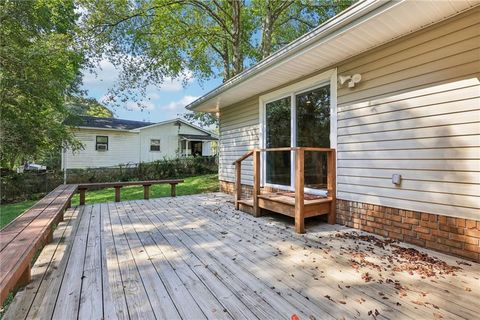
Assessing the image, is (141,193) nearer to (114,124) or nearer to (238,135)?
(238,135)

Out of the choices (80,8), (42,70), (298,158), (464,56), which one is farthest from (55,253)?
(80,8)

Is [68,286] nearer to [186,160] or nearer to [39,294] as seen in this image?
[39,294]

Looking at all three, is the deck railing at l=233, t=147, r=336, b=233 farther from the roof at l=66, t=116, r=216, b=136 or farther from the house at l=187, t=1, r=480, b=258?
the roof at l=66, t=116, r=216, b=136

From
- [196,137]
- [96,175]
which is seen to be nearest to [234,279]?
[96,175]

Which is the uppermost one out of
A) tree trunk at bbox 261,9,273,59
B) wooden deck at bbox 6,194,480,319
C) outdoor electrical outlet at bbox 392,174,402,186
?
tree trunk at bbox 261,9,273,59

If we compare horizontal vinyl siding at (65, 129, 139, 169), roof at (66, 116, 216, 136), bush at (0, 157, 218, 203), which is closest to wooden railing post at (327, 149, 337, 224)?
bush at (0, 157, 218, 203)

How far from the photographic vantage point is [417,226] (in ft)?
10.5

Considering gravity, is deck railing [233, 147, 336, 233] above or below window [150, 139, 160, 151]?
below

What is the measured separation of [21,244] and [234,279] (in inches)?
70.3

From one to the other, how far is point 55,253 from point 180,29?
9.66 metres

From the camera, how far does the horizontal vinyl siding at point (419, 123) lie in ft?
9.02

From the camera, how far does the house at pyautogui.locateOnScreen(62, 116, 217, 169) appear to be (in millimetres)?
14836

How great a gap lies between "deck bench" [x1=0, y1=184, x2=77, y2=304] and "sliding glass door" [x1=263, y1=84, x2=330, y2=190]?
379cm

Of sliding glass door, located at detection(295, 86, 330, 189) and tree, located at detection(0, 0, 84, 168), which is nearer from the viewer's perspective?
sliding glass door, located at detection(295, 86, 330, 189)
